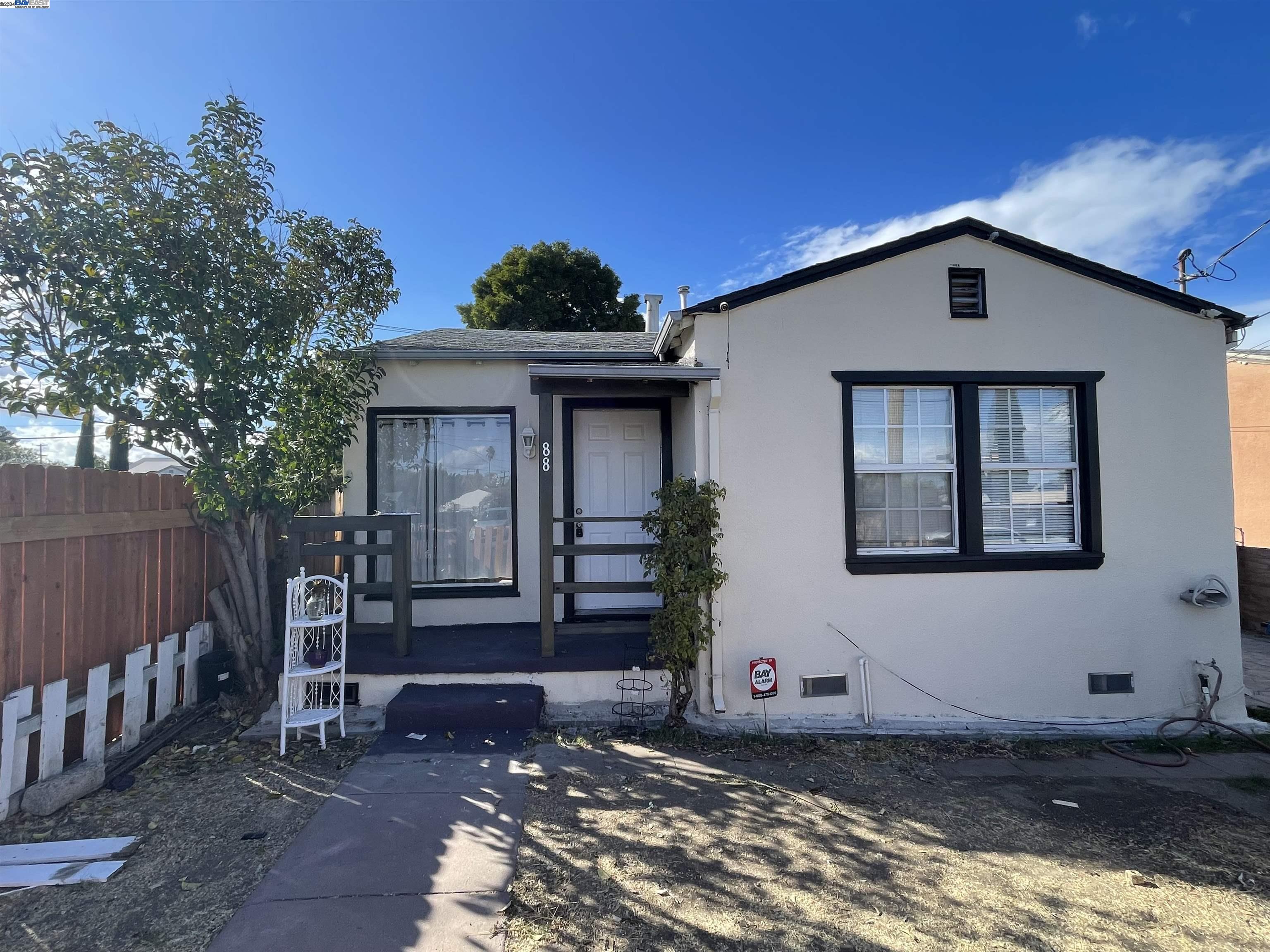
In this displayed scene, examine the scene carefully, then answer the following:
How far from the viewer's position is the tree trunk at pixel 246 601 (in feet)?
15.2

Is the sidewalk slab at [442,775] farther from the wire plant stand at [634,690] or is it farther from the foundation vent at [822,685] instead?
the foundation vent at [822,685]

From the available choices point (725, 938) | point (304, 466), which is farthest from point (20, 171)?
point (725, 938)

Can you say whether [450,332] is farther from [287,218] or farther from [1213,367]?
[1213,367]

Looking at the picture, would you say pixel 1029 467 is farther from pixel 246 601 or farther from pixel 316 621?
pixel 246 601

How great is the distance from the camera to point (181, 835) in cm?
312

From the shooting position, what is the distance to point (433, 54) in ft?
21.4

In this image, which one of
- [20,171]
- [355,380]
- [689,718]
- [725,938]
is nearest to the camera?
[725,938]

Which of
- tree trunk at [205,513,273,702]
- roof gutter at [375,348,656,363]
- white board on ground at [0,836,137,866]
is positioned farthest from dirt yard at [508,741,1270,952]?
roof gutter at [375,348,656,363]

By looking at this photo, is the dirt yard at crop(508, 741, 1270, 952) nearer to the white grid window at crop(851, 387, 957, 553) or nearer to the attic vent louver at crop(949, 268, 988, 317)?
the white grid window at crop(851, 387, 957, 553)

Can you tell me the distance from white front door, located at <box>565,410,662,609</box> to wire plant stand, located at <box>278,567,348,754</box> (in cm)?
236

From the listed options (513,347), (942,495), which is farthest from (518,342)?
(942,495)

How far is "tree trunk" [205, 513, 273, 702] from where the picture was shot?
4621 millimetres

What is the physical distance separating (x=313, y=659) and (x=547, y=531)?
1.89 meters

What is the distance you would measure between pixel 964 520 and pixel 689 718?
271 centimetres
